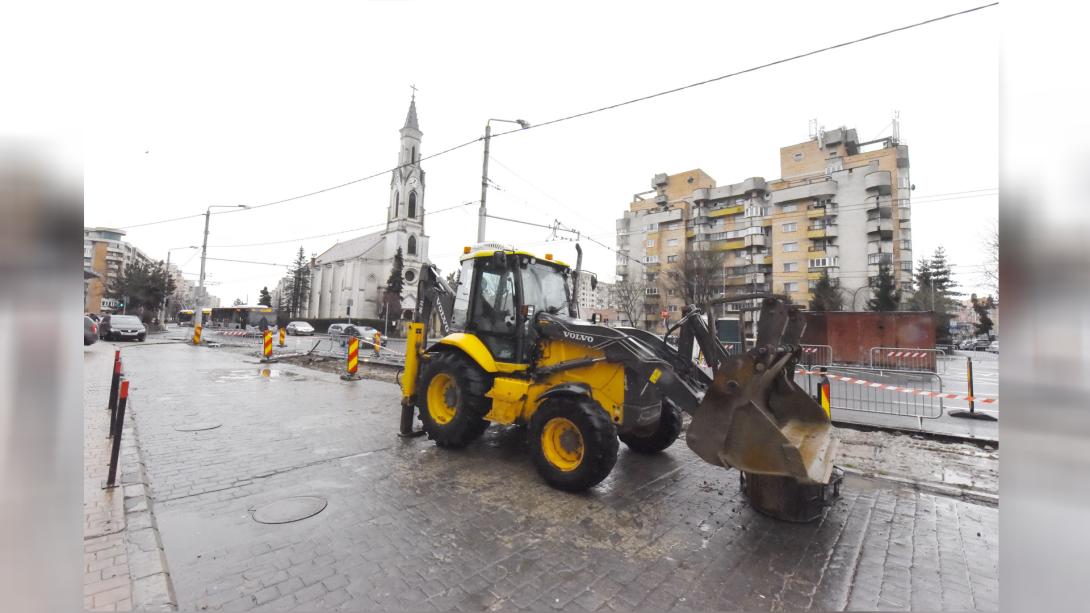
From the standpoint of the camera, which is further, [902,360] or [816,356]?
[902,360]

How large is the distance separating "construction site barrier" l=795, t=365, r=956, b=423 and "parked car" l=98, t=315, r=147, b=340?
2944cm

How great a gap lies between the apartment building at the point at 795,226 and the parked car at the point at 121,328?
35.8 meters

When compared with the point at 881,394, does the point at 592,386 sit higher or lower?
higher

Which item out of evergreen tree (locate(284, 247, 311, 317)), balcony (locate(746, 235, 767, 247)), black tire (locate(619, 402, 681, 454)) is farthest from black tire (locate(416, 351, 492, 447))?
evergreen tree (locate(284, 247, 311, 317))

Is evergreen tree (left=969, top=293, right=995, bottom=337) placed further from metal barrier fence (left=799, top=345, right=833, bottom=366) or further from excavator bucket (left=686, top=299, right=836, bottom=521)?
metal barrier fence (left=799, top=345, right=833, bottom=366)

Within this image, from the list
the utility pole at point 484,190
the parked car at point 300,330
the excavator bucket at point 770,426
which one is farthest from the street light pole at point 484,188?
the parked car at point 300,330

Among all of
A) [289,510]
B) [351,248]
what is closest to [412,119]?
[351,248]

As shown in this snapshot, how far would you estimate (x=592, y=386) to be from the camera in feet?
14.3

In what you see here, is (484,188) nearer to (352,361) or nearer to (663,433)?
(352,361)

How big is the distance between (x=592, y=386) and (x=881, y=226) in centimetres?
5240

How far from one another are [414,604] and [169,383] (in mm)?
10881

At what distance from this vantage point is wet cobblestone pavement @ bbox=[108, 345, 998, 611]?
2.37 meters
